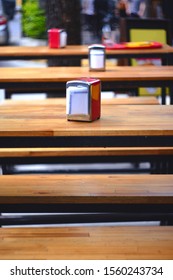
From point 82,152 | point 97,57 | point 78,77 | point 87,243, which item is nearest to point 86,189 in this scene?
point 87,243

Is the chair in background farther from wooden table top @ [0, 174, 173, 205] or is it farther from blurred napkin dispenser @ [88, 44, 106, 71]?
wooden table top @ [0, 174, 173, 205]

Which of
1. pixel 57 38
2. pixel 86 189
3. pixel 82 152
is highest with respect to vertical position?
pixel 57 38

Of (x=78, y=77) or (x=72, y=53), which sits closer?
(x=78, y=77)

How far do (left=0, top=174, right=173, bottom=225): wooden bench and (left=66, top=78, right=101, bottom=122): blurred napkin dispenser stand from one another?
0.36 metres

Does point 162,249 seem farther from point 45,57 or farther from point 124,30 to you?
point 124,30

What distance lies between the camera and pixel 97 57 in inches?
159

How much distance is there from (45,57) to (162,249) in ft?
9.45

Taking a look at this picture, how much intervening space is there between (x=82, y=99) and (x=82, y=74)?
1.52 m

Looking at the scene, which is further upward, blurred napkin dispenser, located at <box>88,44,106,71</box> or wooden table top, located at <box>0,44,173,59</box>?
blurred napkin dispenser, located at <box>88,44,106,71</box>

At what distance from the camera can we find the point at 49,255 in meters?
2.12

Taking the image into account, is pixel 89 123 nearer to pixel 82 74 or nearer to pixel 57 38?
pixel 82 74

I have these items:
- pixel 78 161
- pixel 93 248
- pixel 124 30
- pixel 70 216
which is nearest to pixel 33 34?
pixel 124 30

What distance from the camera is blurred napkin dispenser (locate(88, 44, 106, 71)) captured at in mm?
3979

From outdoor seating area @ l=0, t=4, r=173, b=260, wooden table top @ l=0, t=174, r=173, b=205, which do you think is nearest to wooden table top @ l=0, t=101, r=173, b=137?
outdoor seating area @ l=0, t=4, r=173, b=260
